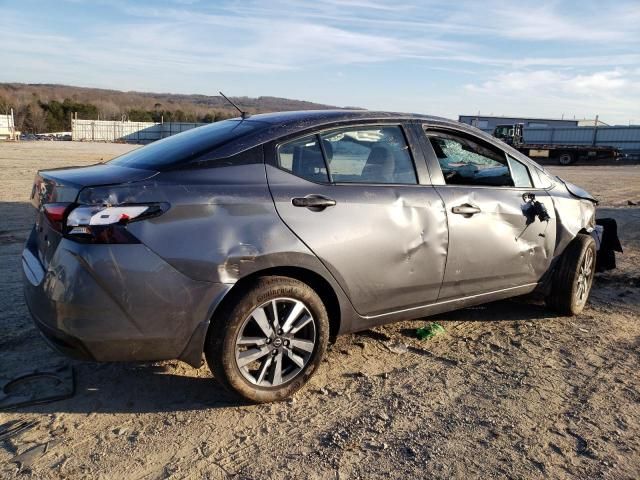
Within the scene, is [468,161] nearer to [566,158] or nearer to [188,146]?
[188,146]

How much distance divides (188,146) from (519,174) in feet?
9.03

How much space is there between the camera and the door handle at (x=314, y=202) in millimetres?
3294

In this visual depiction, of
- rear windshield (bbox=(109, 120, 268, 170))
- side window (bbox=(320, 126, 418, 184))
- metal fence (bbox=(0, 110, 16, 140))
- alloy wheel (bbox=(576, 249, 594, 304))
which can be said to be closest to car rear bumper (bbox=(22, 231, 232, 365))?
rear windshield (bbox=(109, 120, 268, 170))

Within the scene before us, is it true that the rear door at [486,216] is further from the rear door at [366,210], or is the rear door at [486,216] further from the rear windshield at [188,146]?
the rear windshield at [188,146]

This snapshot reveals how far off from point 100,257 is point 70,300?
281 millimetres

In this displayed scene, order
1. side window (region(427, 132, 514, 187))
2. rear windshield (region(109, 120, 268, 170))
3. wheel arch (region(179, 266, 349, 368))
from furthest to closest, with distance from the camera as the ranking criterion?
1. side window (region(427, 132, 514, 187))
2. rear windshield (region(109, 120, 268, 170))
3. wheel arch (region(179, 266, 349, 368))

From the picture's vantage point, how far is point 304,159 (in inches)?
137

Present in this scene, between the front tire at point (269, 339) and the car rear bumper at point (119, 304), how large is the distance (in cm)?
13

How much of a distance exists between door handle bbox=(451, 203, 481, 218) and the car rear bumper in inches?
71.0

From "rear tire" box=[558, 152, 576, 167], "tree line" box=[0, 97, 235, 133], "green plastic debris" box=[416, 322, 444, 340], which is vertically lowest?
"green plastic debris" box=[416, 322, 444, 340]

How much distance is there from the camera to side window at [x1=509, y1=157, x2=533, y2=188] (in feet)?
15.1

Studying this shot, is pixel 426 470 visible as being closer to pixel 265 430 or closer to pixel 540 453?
pixel 540 453

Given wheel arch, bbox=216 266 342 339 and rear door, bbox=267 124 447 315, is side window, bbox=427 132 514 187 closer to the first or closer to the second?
Result: rear door, bbox=267 124 447 315

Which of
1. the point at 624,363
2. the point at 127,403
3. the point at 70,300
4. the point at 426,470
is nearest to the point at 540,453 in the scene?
the point at 426,470
